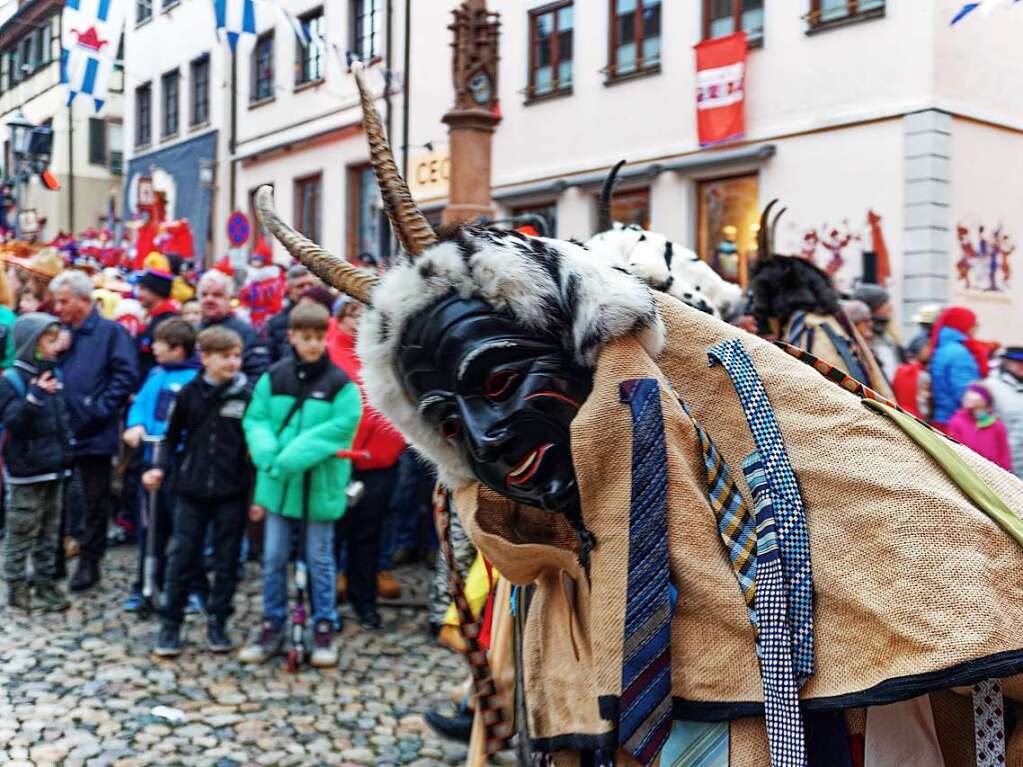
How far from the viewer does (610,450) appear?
4.67 ft

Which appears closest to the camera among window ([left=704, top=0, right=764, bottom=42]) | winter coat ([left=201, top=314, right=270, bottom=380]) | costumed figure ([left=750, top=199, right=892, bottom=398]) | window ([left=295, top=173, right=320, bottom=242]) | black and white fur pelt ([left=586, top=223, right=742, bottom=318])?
black and white fur pelt ([left=586, top=223, right=742, bottom=318])

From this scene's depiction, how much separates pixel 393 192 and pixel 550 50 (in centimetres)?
1468

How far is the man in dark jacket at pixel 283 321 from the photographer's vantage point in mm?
7863

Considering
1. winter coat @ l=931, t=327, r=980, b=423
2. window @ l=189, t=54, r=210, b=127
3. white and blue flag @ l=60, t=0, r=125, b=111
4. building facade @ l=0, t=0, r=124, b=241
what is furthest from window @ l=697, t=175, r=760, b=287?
window @ l=189, t=54, r=210, b=127

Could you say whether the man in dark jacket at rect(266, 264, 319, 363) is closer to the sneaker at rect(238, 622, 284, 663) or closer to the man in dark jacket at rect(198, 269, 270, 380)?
the man in dark jacket at rect(198, 269, 270, 380)

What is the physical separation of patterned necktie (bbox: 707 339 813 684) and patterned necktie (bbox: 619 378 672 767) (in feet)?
0.50

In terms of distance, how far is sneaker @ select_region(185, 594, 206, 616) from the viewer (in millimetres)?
6004

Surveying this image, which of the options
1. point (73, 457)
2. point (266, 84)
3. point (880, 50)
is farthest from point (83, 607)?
point (266, 84)

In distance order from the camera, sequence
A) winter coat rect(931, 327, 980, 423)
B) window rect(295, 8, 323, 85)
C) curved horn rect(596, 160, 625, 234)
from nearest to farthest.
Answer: curved horn rect(596, 160, 625, 234) → winter coat rect(931, 327, 980, 423) → window rect(295, 8, 323, 85)

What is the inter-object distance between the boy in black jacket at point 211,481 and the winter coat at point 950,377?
13.2ft

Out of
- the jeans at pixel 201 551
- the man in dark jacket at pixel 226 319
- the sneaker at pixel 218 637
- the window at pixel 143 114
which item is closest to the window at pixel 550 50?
the man in dark jacket at pixel 226 319

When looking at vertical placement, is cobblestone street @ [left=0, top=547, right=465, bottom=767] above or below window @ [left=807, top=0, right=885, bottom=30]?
below

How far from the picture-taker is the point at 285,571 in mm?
5520

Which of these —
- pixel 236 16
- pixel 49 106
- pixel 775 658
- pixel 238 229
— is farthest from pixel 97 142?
pixel 775 658
